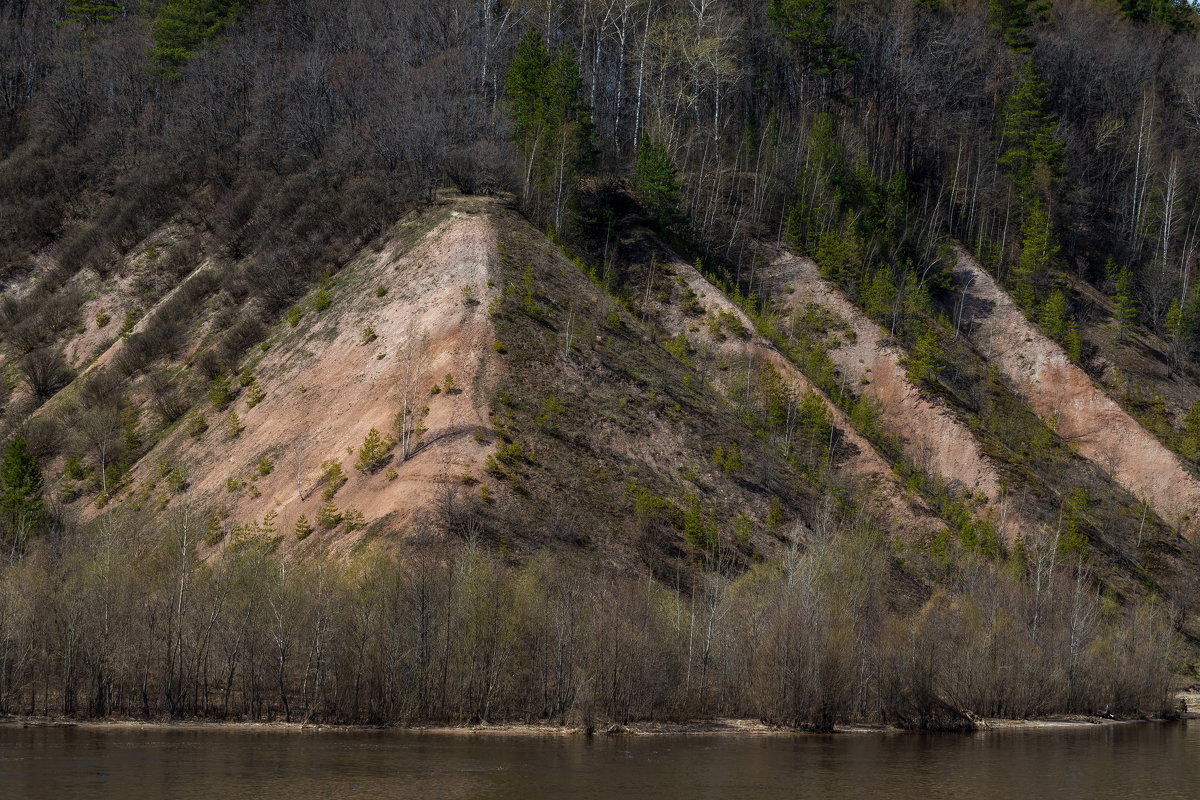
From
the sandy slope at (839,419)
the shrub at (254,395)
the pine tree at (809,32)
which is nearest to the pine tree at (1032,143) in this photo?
the pine tree at (809,32)

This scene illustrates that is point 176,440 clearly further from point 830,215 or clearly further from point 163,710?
point 830,215

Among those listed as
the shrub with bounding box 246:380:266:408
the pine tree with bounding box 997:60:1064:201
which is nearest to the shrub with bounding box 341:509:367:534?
the shrub with bounding box 246:380:266:408

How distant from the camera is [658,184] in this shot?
86.4 meters

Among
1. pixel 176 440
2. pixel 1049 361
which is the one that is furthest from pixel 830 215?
A: pixel 176 440

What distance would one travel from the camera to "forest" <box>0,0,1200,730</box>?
50031mm

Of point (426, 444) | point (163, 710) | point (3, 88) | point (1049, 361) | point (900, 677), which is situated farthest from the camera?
point (3, 88)

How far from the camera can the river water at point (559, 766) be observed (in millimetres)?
35969

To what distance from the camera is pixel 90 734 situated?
45812mm

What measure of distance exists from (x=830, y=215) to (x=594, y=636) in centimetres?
5211

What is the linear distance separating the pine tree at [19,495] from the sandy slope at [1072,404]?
64.6 m

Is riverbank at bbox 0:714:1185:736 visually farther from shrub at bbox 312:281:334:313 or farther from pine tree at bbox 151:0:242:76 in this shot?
pine tree at bbox 151:0:242:76

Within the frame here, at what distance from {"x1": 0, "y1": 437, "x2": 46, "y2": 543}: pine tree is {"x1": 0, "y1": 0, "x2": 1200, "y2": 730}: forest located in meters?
0.19

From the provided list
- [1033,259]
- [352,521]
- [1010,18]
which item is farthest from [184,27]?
[1010,18]

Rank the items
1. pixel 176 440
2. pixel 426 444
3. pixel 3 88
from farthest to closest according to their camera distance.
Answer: pixel 3 88 < pixel 176 440 < pixel 426 444
